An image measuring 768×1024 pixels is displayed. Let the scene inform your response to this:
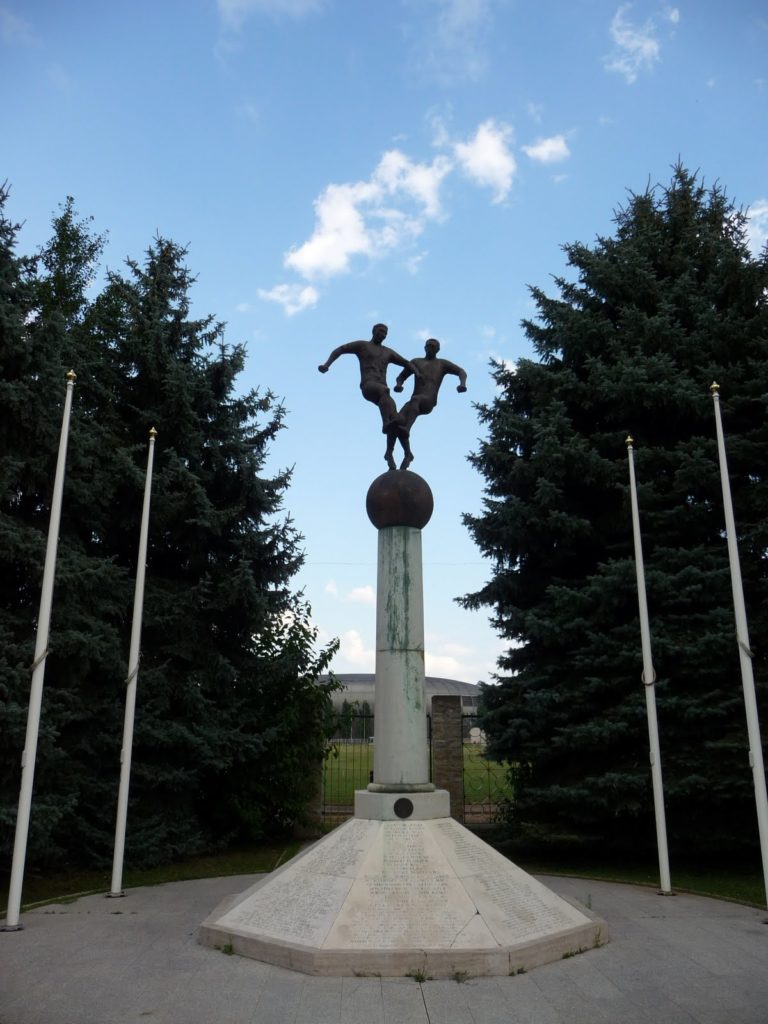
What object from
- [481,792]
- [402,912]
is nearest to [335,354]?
[402,912]

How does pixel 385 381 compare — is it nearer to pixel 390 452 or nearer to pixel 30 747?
pixel 390 452

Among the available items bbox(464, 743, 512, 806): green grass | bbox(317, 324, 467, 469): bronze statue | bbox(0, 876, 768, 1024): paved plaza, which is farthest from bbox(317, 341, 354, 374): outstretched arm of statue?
bbox(464, 743, 512, 806): green grass

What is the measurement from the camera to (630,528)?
1343 cm

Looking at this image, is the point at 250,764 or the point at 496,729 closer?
the point at 496,729

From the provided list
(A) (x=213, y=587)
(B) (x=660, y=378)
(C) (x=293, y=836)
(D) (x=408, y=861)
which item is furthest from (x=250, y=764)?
(B) (x=660, y=378)

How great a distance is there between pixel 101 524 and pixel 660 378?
9.77m

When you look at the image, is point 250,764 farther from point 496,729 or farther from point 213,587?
point 496,729

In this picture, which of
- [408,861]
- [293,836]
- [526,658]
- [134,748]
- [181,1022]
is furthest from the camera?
[293,836]

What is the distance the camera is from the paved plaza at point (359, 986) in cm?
543

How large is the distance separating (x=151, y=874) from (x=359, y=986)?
275 inches

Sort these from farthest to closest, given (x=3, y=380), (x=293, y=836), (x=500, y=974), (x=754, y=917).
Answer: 1. (x=293, y=836)
2. (x=3, y=380)
3. (x=754, y=917)
4. (x=500, y=974)

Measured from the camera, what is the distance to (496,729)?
42.4ft

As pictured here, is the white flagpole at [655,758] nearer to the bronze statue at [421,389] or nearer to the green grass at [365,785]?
the bronze statue at [421,389]

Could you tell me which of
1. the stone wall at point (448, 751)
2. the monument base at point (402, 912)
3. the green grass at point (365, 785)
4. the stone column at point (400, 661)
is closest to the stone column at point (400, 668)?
the stone column at point (400, 661)
